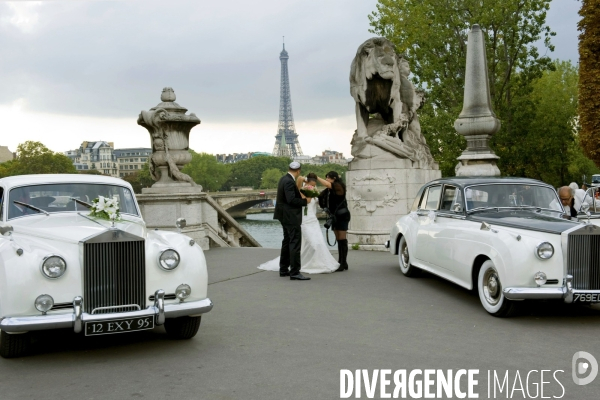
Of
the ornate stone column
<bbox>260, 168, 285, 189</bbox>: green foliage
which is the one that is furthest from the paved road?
<bbox>260, 168, 285, 189</bbox>: green foliage

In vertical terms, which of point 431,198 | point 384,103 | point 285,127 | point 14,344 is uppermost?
point 285,127

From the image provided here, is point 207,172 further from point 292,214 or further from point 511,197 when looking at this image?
point 511,197

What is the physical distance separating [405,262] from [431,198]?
128cm

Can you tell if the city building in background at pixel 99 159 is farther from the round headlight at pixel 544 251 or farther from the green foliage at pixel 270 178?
the round headlight at pixel 544 251

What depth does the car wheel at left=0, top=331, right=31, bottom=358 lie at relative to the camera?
18.5 ft

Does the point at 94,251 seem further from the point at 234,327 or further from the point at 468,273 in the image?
the point at 468,273

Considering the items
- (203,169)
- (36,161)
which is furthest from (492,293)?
(203,169)

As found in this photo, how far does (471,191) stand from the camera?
8.45 m

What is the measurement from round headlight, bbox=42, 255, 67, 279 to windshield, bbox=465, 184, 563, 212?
16.5 feet

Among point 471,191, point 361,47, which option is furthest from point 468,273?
point 361,47

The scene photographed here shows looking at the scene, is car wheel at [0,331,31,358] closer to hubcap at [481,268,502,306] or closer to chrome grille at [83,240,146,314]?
chrome grille at [83,240,146,314]

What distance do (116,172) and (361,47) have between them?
163m

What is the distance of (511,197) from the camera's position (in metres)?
8.35

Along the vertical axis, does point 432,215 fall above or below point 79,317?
above
